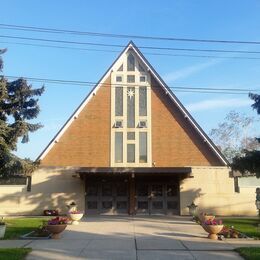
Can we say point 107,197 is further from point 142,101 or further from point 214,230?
point 214,230

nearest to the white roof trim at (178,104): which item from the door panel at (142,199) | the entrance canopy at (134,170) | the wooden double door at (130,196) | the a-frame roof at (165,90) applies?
the a-frame roof at (165,90)

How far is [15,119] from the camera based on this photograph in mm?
25219

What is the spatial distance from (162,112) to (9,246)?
21362 mm

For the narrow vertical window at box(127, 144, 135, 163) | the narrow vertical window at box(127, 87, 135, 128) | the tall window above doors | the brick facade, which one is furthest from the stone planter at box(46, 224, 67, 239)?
the narrow vertical window at box(127, 87, 135, 128)

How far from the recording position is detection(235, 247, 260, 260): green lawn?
521 inches

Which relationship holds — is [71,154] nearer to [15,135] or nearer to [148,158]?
[148,158]

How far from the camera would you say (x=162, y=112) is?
3553 centimetres

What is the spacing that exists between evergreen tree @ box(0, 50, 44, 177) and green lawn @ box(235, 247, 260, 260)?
13295 mm

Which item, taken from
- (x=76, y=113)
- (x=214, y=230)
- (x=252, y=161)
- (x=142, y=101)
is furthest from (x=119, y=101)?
(x=214, y=230)

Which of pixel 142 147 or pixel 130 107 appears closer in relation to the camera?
pixel 142 147

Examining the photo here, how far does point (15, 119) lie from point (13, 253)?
40.8 ft

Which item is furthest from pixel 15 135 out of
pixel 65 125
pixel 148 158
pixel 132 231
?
pixel 148 158

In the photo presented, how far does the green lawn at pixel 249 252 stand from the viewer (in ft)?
43.4

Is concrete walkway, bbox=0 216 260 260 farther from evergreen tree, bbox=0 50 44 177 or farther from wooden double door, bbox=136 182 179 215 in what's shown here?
wooden double door, bbox=136 182 179 215
